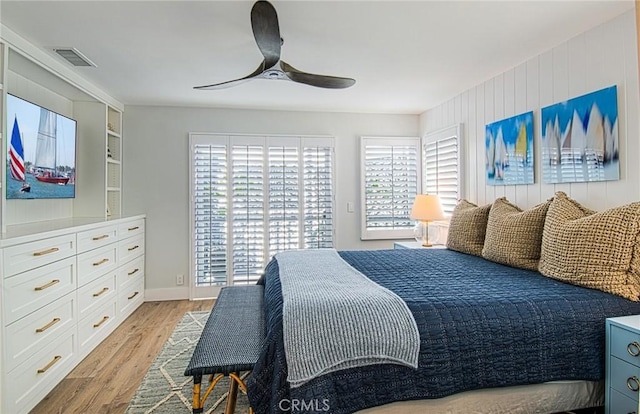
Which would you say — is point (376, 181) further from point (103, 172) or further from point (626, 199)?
point (103, 172)

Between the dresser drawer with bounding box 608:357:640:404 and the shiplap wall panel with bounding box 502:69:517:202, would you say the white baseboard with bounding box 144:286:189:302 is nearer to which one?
the shiplap wall panel with bounding box 502:69:517:202

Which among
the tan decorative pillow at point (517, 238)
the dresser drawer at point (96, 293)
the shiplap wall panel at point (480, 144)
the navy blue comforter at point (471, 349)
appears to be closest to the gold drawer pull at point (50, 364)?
the dresser drawer at point (96, 293)

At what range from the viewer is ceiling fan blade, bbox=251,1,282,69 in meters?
1.93

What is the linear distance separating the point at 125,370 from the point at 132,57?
7.84 ft

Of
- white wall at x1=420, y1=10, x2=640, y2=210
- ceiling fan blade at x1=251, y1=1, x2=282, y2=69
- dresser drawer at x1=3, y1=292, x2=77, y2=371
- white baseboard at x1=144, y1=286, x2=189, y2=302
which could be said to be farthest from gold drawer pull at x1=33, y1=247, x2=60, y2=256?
white wall at x1=420, y1=10, x2=640, y2=210

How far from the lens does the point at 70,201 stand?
12.3 ft

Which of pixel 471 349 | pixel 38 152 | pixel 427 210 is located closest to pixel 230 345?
pixel 471 349

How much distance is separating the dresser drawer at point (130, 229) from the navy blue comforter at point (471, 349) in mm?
2415

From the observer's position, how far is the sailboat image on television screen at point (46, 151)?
2.97 meters

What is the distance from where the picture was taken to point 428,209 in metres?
4.09

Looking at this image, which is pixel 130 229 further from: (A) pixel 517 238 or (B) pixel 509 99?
(B) pixel 509 99

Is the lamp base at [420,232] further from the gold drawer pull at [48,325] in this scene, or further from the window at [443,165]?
the gold drawer pull at [48,325]

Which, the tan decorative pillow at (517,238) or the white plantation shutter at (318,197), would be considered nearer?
the tan decorative pillow at (517,238)

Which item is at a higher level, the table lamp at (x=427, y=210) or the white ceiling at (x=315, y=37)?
the white ceiling at (x=315, y=37)
